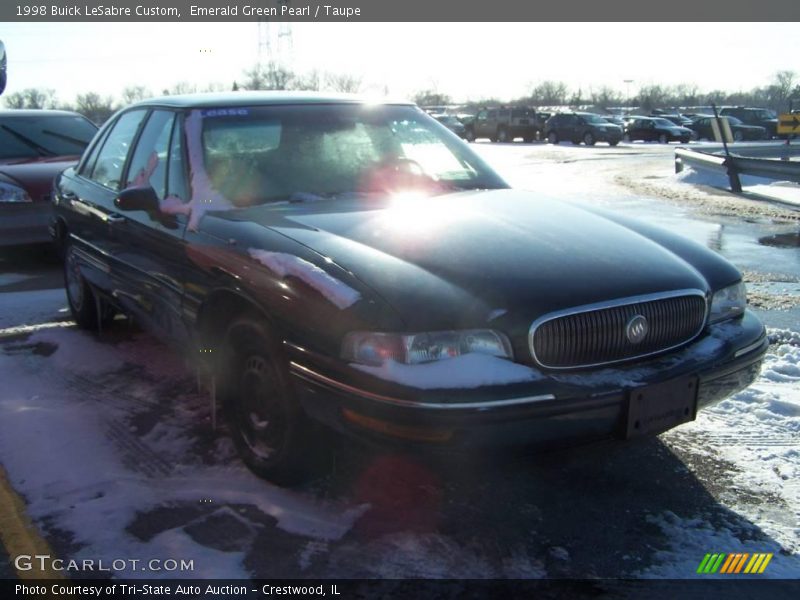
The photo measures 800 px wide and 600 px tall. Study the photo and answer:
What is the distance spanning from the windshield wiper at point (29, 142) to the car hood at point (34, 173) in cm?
36

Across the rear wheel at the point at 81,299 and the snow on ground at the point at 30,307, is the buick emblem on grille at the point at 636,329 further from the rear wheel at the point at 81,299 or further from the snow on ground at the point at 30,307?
the snow on ground at the point at 30,307

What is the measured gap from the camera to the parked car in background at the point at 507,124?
41562mm

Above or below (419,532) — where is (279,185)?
above

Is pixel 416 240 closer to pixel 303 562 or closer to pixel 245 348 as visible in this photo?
pixel 245 348

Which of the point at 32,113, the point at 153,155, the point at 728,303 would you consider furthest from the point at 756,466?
the point at 32,113

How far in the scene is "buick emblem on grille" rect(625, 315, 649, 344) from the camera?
304 centimetres

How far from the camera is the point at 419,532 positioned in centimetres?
311

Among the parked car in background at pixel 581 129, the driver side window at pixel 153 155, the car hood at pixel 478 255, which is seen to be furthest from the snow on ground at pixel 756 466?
the parked car in background at pixel 581 129

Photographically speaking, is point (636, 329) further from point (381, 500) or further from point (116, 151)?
point (116, 151)

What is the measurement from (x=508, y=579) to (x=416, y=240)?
134 centimetres

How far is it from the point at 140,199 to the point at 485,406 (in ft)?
7.35

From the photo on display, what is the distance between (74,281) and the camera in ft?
19.2

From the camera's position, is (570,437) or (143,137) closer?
(570,437)

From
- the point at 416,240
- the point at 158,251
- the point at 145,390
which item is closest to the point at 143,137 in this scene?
the point at 158,251
